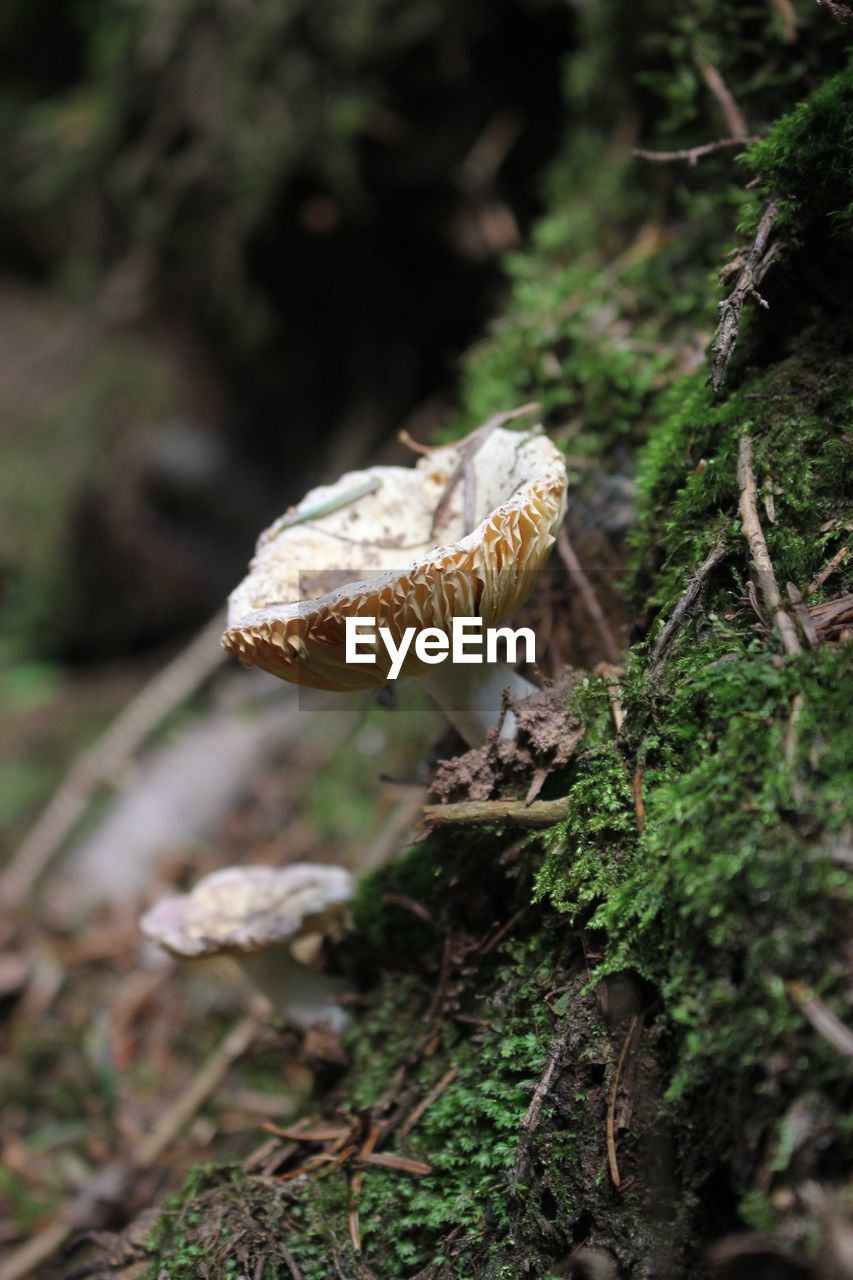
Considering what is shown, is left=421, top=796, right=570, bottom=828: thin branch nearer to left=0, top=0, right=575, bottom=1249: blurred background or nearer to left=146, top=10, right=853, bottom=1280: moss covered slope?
Result: left=146, top=10, right=853, bottom=1280: moss covered slope

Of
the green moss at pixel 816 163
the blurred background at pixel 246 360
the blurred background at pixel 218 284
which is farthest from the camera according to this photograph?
the blurred background at pixel 218 284

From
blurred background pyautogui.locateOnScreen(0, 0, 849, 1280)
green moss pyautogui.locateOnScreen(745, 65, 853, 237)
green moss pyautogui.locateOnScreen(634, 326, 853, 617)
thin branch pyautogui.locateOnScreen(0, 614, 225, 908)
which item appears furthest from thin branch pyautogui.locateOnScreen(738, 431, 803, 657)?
thin branch pyautogui.locateOnScreen(0, 614, 225, 908)

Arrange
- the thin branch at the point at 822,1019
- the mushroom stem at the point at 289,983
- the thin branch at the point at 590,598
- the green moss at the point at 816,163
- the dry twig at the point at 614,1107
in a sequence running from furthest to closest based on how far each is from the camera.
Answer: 1. the mushroom stem at the point at 289,983
2. the thin branch at the point at 590,598
3. the green moss at the point at 816,163
4. the dry twig at the point at 614,1107
5. the thin branch at the point at 822,1019

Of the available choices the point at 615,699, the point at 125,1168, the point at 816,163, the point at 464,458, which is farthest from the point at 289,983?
the point at 816,163

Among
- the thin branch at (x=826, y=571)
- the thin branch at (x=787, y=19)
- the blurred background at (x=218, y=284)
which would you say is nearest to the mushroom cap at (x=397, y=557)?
the thin branch at (x=826, y=571)

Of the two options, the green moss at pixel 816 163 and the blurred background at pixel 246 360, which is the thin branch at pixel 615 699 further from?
the green moss at pixel 816 163

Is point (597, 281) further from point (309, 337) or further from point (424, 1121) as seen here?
point (309, 337)
